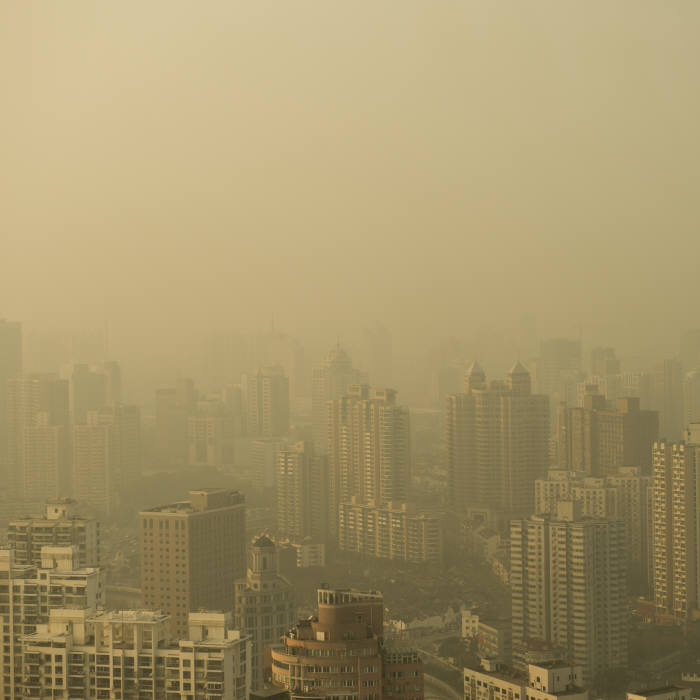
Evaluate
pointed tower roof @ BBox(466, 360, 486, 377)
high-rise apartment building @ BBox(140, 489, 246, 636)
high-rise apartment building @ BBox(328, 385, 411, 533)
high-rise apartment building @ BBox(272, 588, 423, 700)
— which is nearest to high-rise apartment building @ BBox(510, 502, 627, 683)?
high-rise apartment building @ BBox(140, 489, 246, 636)

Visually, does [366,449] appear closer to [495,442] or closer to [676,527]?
[495,442]

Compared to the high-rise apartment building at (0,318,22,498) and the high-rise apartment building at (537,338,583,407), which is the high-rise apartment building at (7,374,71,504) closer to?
the high-rise apartment building at (0,318,22,498)

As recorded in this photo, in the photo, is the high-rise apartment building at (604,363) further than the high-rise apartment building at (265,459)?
No

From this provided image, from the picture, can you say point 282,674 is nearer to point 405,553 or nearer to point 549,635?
point 549,635

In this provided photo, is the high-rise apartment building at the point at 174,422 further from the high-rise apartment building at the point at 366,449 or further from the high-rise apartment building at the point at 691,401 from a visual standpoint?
the high-rise apartment building at the point at 691,401

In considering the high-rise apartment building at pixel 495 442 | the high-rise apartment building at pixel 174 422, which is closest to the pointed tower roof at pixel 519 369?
the high-rise apartment building at pixel 495 442

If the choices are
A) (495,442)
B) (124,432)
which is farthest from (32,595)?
(495,442)
